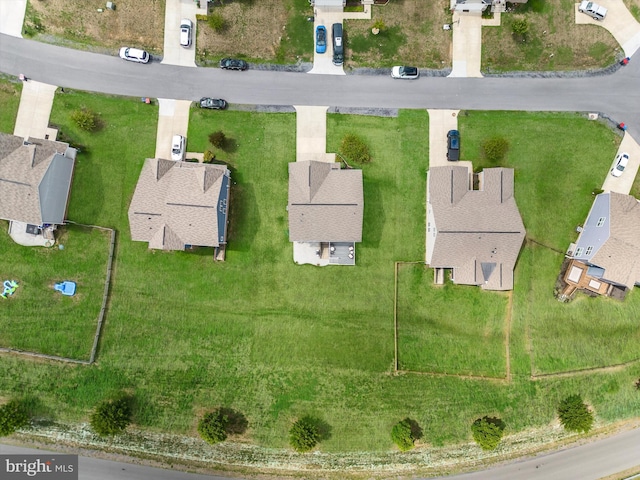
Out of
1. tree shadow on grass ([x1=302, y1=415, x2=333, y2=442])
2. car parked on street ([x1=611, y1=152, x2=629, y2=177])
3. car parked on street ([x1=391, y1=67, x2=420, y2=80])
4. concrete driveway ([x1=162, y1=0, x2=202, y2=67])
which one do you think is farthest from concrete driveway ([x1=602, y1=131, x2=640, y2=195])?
concrete driveway ([x1=162, y1=0, x2=202, y2=67])

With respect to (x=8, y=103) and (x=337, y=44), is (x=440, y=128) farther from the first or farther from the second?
(x=8, y=103)

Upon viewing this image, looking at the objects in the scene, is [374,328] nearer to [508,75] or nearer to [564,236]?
[564,236]

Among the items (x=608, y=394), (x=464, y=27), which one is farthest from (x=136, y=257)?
(x=608, y=394)

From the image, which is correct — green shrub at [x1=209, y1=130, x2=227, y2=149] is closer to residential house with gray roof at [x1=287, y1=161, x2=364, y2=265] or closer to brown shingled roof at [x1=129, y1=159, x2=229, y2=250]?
brown shingled roof at [x1=129, y1=159, x2=229, y2=250]

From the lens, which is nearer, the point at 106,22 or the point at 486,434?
the point at 486,434

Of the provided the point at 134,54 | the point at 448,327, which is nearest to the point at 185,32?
the point at 134,54

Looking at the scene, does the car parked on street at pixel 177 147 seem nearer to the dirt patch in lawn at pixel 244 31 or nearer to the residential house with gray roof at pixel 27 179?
the dirt patch in lawn at pixel 244 31
